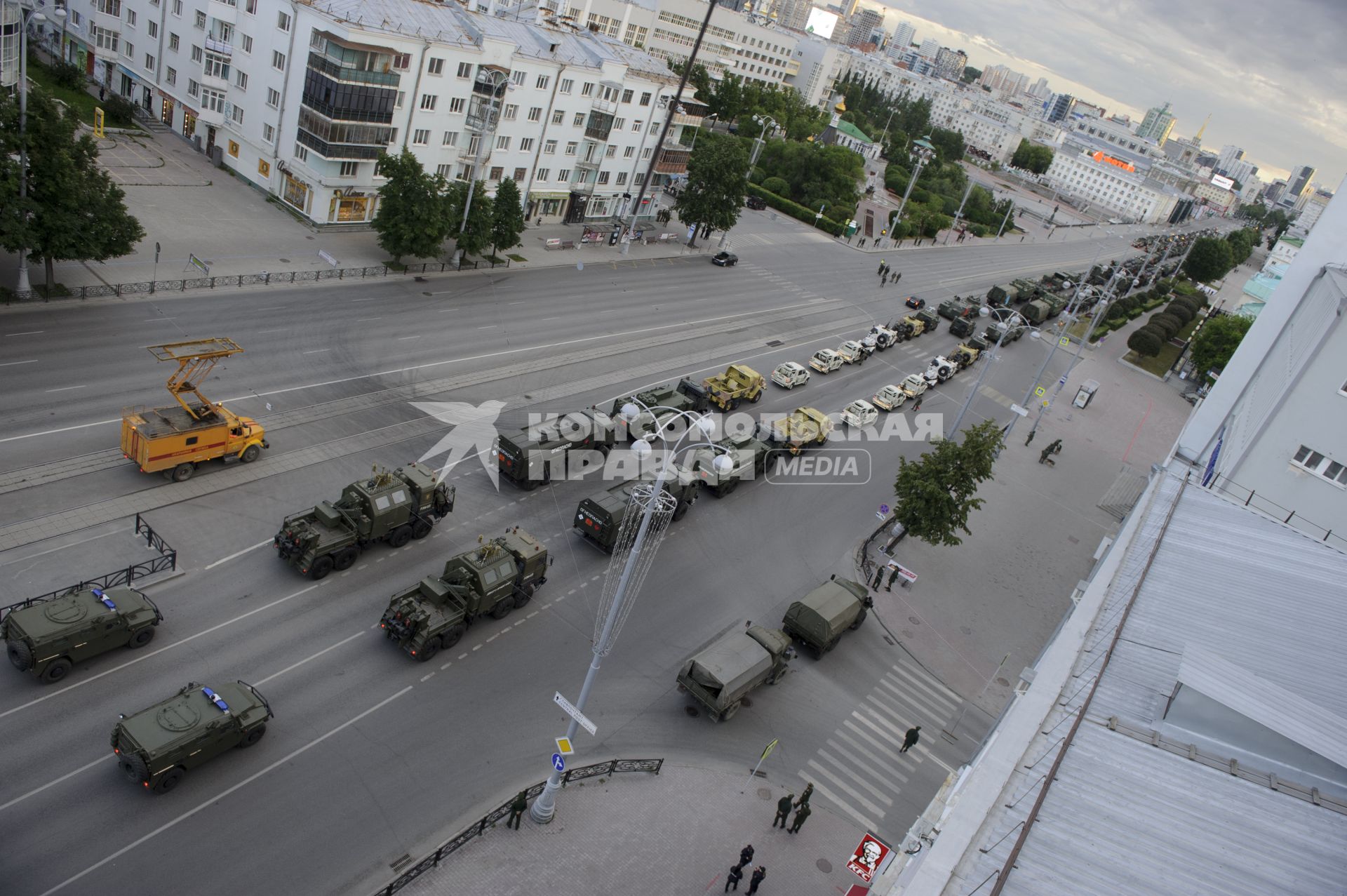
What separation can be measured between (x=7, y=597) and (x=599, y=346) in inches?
1257

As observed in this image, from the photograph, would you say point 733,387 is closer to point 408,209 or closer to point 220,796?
point 408,209

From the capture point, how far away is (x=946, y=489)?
35.4 m

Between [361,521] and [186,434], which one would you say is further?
[186,434]

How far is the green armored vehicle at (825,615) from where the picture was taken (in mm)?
28688

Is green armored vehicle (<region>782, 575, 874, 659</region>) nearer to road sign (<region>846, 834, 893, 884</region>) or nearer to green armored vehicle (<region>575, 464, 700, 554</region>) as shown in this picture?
green armored vehicle (<region>575, 464, 700, 554</region>)

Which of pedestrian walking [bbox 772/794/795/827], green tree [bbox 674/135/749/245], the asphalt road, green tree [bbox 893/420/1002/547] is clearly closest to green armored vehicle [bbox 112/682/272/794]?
the asphalt road

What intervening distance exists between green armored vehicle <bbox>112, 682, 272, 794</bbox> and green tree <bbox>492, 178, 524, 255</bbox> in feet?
133

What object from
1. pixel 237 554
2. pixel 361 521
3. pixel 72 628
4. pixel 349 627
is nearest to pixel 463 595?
pixel 349 627

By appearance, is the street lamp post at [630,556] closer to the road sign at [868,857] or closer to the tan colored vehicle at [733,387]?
the road sign at [868,857]

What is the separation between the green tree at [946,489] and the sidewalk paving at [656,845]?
49.3 ft

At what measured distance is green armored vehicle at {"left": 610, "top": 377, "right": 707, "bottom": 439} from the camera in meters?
37.9

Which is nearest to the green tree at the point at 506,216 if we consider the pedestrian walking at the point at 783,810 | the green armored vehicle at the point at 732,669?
the green armored vehicle at the point at 732,669

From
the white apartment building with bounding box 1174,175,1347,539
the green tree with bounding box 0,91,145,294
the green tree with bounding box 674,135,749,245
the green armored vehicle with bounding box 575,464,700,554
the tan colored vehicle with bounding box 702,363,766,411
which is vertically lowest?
the green armored vehicle with bounding box 575,464,700,554

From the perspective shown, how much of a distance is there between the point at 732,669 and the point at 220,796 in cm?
1370
